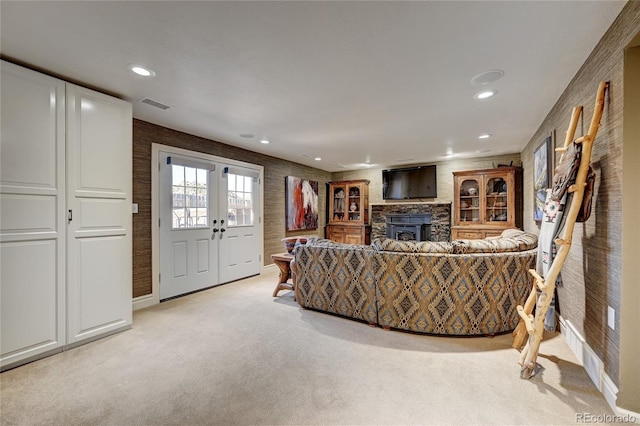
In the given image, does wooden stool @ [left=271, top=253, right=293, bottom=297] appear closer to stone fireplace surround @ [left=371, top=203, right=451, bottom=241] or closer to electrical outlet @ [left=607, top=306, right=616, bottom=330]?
electrical outlet @ [left=607, top=306, right=616, bottom=330]

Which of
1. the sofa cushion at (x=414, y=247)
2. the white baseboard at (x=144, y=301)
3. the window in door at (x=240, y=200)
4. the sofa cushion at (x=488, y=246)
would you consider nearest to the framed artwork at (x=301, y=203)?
the window in door at (x=240, y=200)

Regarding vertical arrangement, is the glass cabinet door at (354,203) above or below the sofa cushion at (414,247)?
above

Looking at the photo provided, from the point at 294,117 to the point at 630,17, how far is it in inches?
105

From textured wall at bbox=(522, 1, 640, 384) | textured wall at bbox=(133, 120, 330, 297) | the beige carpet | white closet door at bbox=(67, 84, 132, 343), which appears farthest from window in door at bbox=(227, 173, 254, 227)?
textured wall at bbox=(522, 1, 640, 384)

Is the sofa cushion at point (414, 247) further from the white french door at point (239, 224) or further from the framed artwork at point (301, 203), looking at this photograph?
the framed artwork at point (301, 203)

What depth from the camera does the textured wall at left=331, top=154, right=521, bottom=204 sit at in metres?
5.50

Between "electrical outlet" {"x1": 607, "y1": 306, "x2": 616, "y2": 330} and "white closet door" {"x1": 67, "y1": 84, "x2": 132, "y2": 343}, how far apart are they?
3.89 meters

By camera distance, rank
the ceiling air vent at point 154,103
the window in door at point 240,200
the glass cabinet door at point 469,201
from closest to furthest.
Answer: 1. the ceiling air vent at point 154,103
2. the window in door at point 240,200
3. the glass cabinet door at point 469,201

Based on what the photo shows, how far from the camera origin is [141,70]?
2242 mm

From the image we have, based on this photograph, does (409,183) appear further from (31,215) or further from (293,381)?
(31,215)

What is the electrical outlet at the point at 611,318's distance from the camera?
5.46 ft

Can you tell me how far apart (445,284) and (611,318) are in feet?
3.55

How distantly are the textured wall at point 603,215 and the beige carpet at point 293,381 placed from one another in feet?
1.28

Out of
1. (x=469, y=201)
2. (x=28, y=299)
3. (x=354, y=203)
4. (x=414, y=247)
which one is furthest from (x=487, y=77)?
(x=354, y=203)
